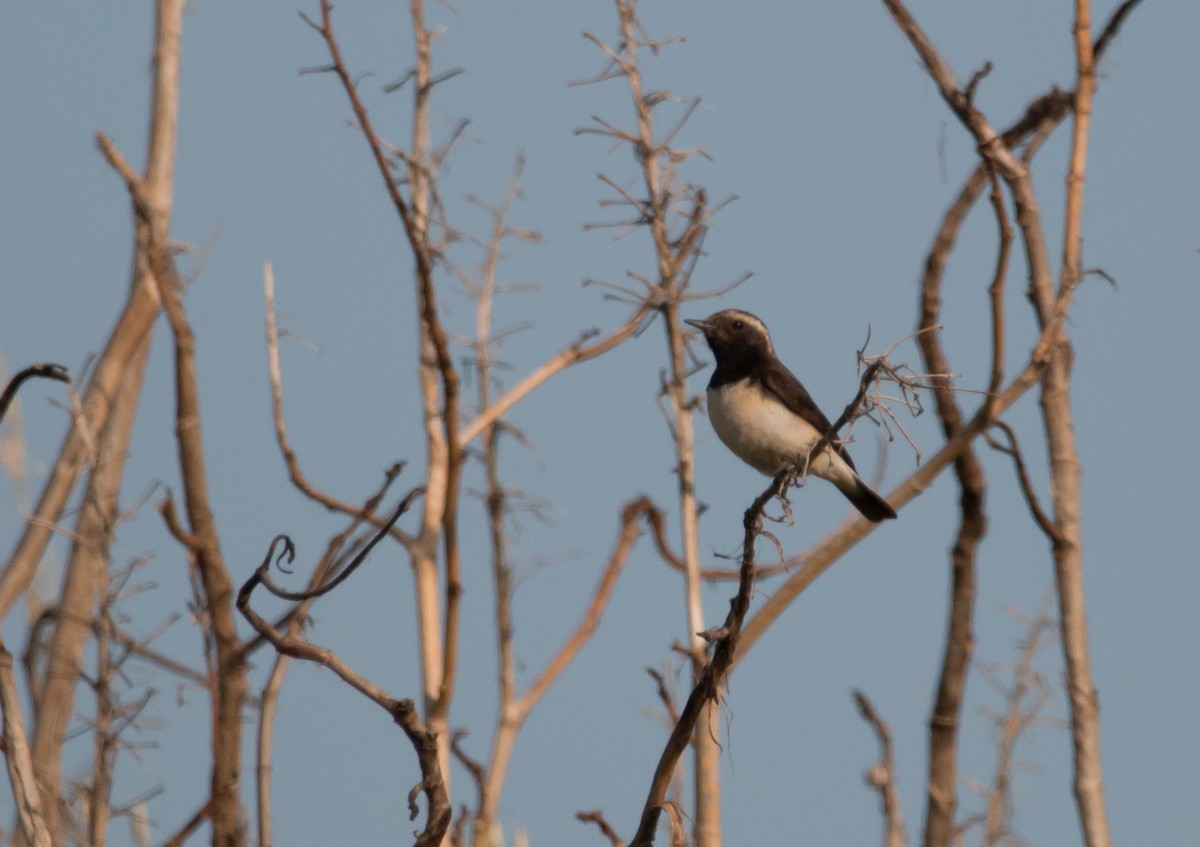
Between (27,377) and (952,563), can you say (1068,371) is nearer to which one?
(952,563)

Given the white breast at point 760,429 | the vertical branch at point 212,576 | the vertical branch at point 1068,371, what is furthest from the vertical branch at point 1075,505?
the vertical branch at point 212,576

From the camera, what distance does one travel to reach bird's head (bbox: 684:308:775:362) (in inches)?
249

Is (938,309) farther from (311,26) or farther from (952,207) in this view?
(311,26)

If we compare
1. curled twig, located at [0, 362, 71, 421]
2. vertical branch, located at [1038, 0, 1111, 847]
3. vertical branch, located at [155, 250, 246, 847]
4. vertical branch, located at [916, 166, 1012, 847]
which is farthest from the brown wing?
curled twig, located at [0, 362, 71, 421]

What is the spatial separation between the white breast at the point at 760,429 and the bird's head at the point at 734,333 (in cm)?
34

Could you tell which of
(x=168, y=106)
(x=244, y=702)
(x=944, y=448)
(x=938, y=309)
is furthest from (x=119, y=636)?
(x=938, y=309)

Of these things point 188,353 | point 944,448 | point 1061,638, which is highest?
point 944,448

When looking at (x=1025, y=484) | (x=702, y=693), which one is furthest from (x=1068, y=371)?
(x=702, y=693)

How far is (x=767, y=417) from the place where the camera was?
5871mm

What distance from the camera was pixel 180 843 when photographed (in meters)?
4.03

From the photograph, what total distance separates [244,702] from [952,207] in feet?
11.3

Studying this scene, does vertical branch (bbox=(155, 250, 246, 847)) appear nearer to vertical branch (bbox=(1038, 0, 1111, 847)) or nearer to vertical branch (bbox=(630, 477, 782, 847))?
vertical branch (bbox=(630, 477, 782, 847))

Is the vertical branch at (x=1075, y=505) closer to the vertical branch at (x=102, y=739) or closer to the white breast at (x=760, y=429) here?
the white breast at (x=760, y=429)

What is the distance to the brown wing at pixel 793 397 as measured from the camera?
235 inches
